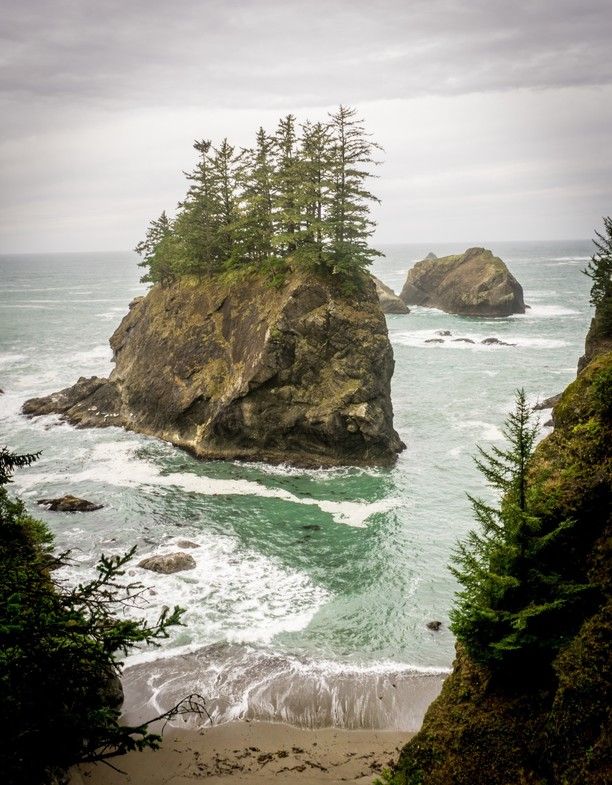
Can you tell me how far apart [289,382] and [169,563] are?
51.3 ft

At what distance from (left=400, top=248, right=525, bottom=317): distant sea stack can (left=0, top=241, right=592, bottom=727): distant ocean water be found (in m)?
36.6

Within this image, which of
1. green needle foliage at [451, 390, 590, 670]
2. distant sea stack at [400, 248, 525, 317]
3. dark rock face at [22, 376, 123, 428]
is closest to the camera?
green needle foliage at [451, 390, 590, 670]

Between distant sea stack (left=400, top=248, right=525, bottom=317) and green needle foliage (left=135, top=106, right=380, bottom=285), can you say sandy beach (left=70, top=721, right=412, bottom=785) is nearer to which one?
green needle foliage (left=135, top=106, right=380, bottom=285)

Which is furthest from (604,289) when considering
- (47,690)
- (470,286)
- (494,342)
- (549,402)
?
(470,286)

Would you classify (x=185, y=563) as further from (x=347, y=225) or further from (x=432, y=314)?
(x=432, y=314)

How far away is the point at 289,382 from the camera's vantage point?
37062 millimetres

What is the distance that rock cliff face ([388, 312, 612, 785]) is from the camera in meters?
8.75

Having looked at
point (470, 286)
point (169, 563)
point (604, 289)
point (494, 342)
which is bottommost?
point (169, 563)

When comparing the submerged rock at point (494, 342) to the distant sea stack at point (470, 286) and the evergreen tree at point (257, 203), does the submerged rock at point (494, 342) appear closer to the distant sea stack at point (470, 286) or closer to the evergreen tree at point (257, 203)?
the distant sea stack at point (470, 286)

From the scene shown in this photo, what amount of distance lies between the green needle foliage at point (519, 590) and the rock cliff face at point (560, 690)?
0.18 m

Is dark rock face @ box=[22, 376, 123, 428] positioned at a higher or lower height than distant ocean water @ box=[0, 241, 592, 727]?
higher

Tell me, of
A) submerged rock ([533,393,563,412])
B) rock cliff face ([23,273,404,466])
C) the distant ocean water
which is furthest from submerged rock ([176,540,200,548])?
submerged rock ([533,393,563,412])

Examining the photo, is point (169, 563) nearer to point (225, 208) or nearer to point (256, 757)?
point (256, 757)

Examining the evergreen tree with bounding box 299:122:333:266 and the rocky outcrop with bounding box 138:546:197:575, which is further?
the evergreen tree with bounding box 299:122:333:266
